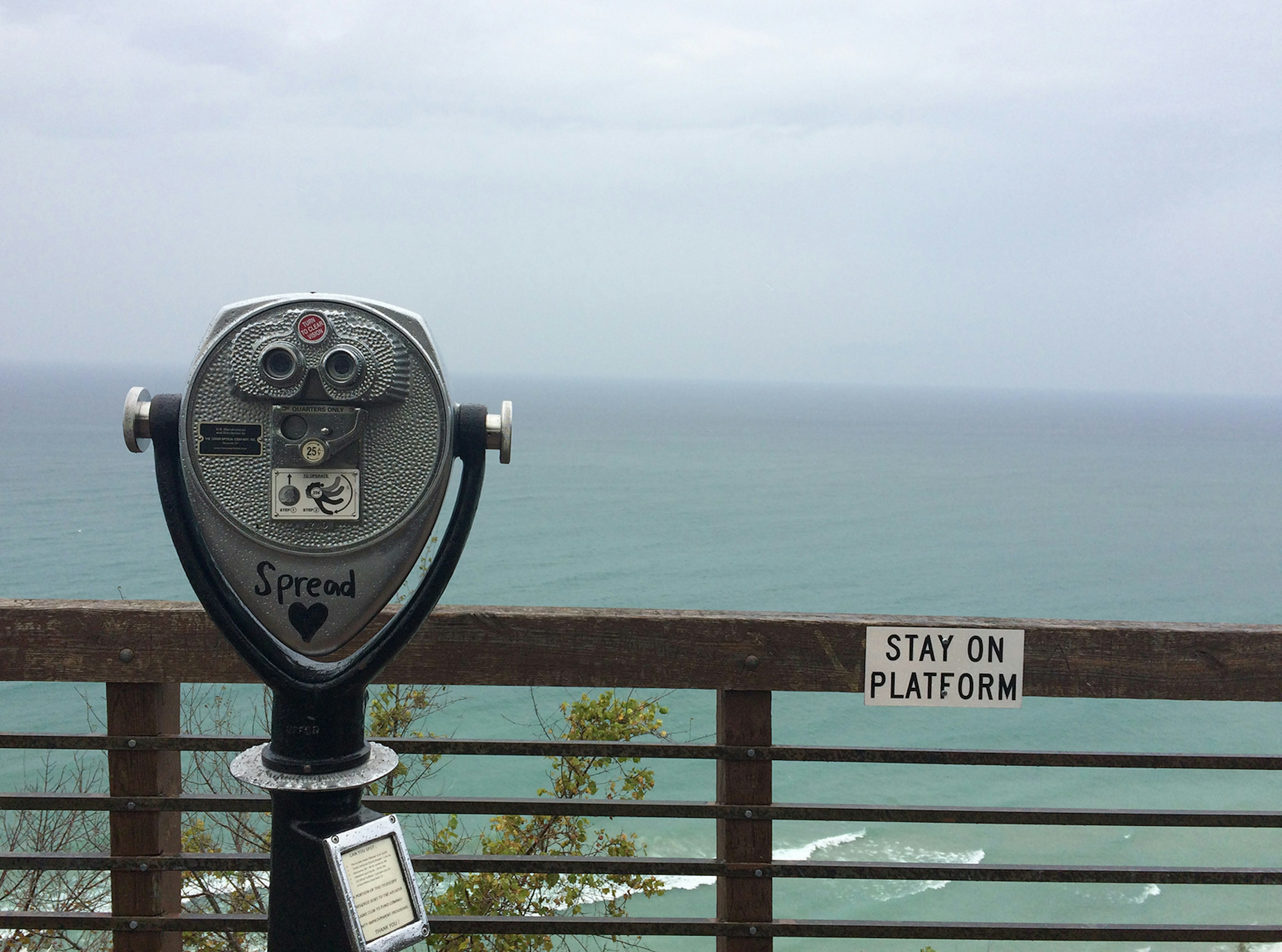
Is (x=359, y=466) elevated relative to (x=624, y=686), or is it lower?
elevated

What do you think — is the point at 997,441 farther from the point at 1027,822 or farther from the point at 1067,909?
the point at 1027,822

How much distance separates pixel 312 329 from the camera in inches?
52.4

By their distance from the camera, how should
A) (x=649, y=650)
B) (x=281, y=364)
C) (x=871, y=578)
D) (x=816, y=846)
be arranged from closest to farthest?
(x=281, y=364)
(x=649, y=650)
(x=816, y=846)
(x=871, y=578)

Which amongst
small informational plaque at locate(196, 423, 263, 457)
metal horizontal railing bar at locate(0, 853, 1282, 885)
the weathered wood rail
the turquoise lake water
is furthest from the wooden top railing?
small informational plaque at locate(196, 423, 263, 457)

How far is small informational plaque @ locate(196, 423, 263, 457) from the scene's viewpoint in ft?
4.35

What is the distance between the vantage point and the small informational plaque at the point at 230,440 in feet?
4.35

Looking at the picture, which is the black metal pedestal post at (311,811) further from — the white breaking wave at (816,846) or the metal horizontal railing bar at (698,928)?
the white breaking wave at (816,846)

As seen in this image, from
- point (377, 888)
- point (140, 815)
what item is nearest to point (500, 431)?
point (377, 888)

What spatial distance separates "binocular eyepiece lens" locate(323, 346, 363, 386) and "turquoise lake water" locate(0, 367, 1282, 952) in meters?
0.65

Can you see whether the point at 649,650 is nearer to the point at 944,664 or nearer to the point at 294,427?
the point at 944,664

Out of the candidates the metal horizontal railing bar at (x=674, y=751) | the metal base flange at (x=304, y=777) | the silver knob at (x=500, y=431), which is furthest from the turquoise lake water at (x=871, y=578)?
the silver knob at (x=500, y=431)

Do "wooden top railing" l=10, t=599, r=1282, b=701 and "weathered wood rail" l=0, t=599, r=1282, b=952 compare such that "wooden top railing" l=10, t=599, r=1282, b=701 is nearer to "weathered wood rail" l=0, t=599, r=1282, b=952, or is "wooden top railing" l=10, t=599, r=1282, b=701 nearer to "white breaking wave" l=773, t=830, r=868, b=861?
"weathered wood rail" l=0, t=599, r=1282, b=952

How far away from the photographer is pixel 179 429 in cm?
132

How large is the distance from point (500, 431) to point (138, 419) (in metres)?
0.42
